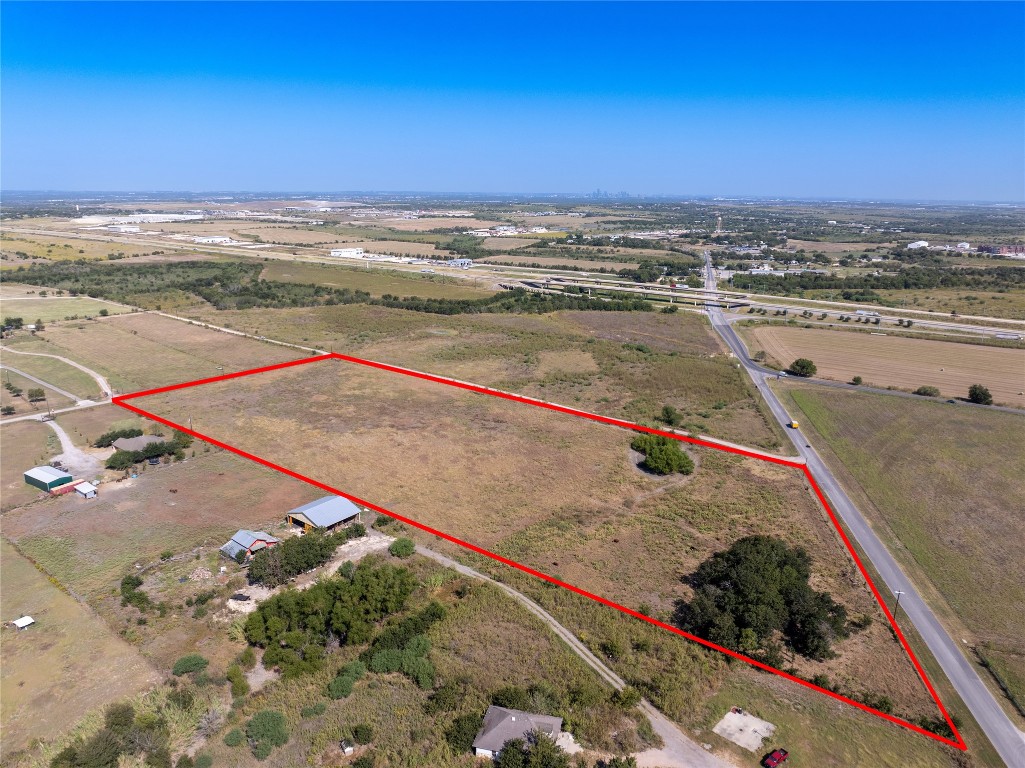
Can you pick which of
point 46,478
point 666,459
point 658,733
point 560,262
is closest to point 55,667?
point 46,478

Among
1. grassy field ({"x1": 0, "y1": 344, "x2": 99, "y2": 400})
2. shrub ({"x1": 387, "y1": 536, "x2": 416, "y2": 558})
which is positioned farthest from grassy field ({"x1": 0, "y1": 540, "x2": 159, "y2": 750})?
grassy field ({"x1": 0, "y1": 344, "x2": 99, "y2": 400})

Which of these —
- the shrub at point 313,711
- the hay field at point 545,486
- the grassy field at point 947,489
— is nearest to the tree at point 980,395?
the grassy field at point 947,489

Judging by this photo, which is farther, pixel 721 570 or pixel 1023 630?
pixel 721 570

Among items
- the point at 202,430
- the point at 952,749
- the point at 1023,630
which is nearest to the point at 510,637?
the point at 952,749

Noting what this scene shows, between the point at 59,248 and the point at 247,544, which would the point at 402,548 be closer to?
the point at 247,544

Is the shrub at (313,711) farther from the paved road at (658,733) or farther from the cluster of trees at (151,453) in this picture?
the cluster of trees at (151,453)

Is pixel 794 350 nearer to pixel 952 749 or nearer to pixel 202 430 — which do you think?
pixel 952 749
